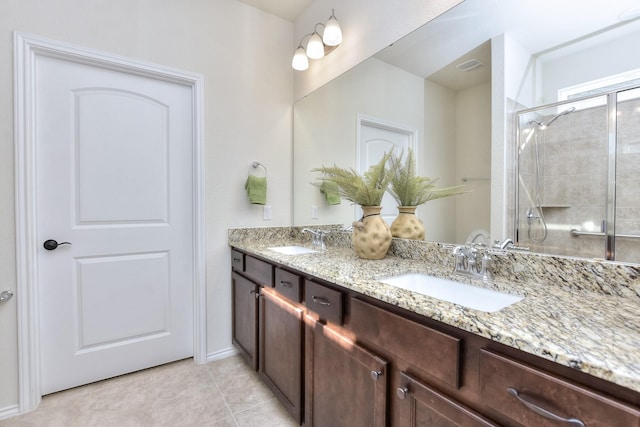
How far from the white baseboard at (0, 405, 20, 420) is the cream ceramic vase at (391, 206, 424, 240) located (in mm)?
2211

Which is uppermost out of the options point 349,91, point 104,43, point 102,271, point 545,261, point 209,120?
point 104,43

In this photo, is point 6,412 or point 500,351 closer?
point 500,351

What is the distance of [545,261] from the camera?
3.41ft

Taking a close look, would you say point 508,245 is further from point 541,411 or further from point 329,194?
point 329,194

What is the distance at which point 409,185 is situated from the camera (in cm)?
154

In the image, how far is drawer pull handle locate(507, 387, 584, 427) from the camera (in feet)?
1.75

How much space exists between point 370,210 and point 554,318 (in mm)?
903

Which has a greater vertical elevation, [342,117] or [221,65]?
[221,65]

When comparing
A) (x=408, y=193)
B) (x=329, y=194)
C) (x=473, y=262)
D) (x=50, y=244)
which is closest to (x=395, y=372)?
(x=473, y=262)

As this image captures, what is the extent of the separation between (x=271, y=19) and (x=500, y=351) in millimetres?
2598

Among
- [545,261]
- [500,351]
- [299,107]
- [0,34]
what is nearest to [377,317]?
[500,351]

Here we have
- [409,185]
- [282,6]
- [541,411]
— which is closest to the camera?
[541,411]

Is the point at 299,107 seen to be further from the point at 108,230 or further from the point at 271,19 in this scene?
the point at 108,230

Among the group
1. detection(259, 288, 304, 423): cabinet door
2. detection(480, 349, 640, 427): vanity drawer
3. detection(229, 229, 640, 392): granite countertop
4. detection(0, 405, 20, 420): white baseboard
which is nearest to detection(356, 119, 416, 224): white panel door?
detection(229, 229, 640, 392): granite countertop
